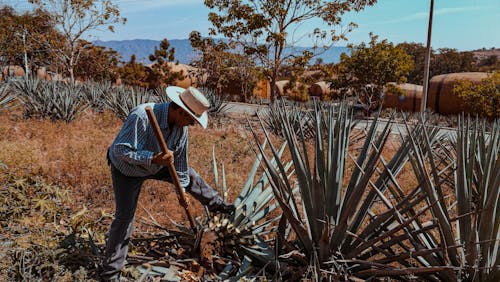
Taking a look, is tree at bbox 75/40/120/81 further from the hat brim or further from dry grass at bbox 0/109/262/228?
the hat brim

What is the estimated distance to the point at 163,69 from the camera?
1248 inches

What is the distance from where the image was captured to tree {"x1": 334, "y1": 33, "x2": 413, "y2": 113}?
18.9 m

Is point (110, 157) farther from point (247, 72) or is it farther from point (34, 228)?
point (247, 72)

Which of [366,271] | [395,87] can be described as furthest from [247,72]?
[366,271]

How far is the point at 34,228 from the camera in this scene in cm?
376

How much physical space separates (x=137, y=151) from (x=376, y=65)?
17.9m

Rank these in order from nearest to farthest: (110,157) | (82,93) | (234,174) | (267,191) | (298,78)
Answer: (110,157), (267,191), (234,174), (82,93), (298,78)

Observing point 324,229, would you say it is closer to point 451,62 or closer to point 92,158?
point 92,158

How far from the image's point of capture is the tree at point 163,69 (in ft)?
102

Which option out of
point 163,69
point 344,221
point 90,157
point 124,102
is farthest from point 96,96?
point 163,69

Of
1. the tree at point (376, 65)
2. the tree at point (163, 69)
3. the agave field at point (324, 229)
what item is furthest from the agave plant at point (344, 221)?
the tree at point (163, 69)

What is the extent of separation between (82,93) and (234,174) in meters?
7.43

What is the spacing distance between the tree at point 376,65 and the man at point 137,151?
16566 millimetres

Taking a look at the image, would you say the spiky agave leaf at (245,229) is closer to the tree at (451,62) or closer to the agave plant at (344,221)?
the agave plant at (344,221)
